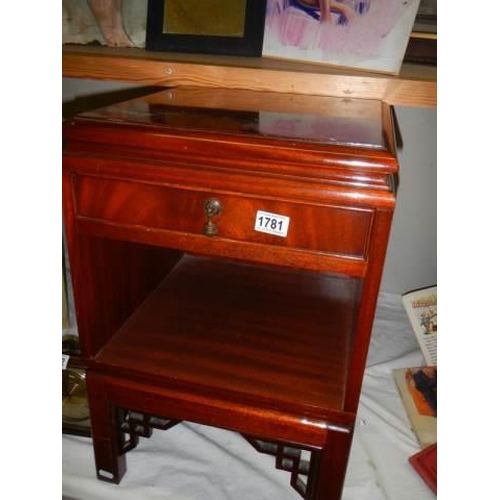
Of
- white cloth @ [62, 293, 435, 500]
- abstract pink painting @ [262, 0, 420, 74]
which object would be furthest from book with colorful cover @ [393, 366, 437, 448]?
abstract pink painting @ [262, 0, 420, 74]

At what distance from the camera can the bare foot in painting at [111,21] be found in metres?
0.91

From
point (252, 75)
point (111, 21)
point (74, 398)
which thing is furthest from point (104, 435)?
point (111, 21)

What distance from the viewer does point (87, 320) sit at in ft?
2.24

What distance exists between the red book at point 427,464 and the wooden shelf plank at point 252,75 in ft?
2.08

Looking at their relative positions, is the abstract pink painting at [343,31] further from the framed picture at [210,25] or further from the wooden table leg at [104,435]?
the wooden table leg at [104,435]

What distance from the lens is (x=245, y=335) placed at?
80 centimetres

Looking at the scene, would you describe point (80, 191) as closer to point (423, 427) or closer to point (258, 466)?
point (258, 466)

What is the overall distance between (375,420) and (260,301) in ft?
1.09

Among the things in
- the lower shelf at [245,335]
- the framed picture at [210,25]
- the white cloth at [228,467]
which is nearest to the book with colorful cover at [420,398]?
the white cloth at [228,467]

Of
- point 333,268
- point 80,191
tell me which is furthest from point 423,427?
point 80,191

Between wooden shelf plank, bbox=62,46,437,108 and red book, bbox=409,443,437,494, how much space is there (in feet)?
2.08

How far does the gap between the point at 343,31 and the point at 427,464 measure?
0.80 m

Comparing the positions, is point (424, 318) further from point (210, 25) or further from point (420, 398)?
point (210, 25)

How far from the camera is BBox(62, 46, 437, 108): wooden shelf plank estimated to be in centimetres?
82
